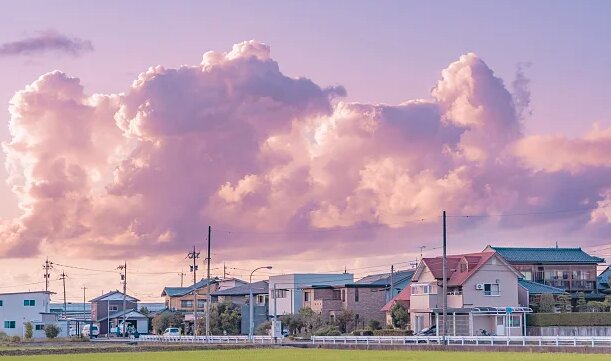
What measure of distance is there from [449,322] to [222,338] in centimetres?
1817

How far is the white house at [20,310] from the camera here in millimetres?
114562

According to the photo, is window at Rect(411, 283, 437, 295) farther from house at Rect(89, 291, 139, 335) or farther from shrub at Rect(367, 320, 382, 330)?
house at Rect(89, 291, 139, 335)

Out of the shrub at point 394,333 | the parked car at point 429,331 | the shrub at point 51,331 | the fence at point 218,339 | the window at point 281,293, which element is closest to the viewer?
the shrub at point 394,333

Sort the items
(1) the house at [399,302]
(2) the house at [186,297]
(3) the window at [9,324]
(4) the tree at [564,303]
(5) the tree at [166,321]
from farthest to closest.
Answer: (2) the house at [186,297]
(5) the tree at [166,321]
(3) the window at [9,324]
(1) the house at [399,302]
(4) the tree at [564,303]

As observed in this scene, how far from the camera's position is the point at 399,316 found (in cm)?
9094

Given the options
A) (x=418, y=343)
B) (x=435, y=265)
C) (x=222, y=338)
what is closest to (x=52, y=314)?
(x=222, y=338)

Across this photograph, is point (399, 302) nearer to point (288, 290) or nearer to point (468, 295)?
point (468, 295)

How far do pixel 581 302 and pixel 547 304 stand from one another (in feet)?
26.6

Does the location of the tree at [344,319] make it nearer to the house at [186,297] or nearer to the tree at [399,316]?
the tree at [399,316]

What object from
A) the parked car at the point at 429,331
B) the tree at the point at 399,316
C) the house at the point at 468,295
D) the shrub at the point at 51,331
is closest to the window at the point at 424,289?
the house at the point at 468,295

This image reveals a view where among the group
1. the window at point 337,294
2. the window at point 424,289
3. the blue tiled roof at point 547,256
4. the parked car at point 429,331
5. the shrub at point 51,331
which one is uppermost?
the blue tiled roof at point 547,256

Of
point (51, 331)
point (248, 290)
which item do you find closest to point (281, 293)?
point (248, 290)

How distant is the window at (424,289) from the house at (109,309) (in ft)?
162

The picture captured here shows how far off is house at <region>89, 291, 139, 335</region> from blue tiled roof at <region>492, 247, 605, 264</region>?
4668cm
